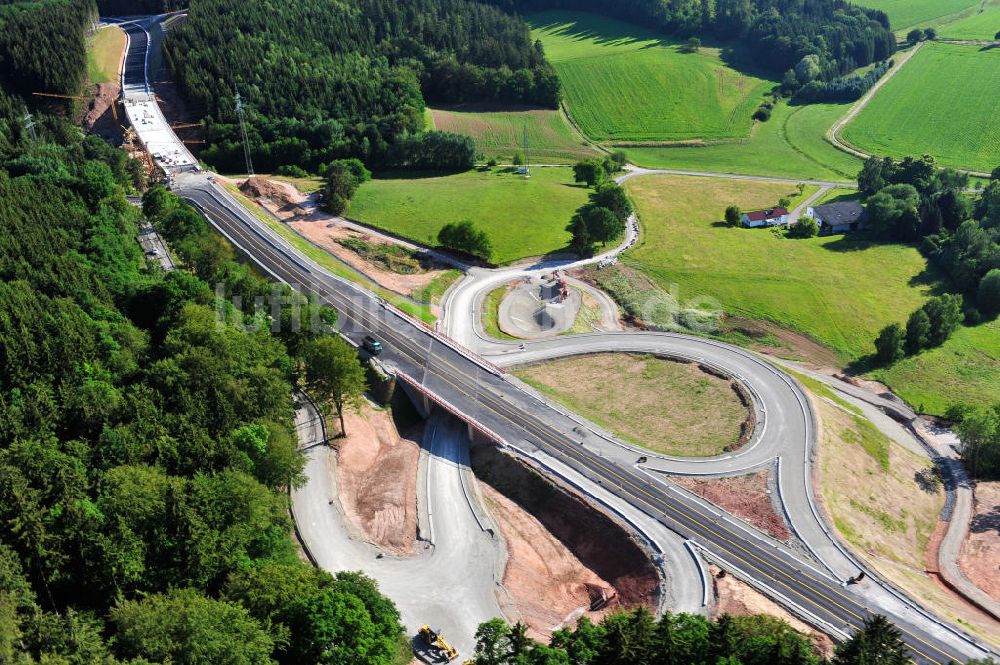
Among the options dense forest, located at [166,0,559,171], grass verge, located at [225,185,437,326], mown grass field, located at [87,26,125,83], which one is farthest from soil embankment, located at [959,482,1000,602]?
mown grass field, located at [87,26,125,83]

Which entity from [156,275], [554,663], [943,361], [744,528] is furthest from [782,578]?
[156,275]

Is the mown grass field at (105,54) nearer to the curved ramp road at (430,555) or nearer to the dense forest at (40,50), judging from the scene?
the dense forest at (40,50)

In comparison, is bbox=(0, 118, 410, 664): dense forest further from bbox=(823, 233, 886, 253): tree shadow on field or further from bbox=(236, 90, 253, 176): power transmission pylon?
bbox=(823, 233, 886, 253): tree shadow on field

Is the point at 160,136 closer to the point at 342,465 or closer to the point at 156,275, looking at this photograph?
the point at 156,275

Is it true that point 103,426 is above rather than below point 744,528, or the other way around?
above

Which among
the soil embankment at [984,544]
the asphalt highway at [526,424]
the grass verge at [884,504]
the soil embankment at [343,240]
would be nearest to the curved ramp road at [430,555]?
the asphalt highway at [526,424]

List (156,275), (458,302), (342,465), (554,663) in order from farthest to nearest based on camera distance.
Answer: (458,302) < (156,275) < (342,465) < (554,663)
